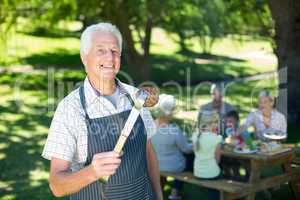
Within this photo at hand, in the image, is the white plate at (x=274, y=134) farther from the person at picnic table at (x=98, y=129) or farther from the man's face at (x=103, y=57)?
the man's face at (x=103, y=57)

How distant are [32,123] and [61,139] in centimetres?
890

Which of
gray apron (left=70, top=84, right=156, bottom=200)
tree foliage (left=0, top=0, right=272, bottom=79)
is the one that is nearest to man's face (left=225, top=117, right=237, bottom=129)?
gray apron (left=70, top=84, right=156, bottom=200)

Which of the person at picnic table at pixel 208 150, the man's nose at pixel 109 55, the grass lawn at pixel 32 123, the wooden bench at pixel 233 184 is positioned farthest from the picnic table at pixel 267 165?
the man's nose at pixel 109 55

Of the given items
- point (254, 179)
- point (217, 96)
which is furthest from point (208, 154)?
point (217, 96)

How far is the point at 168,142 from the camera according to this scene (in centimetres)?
590

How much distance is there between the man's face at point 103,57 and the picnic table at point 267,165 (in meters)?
3.24

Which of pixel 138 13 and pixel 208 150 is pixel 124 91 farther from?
pixel 138 13

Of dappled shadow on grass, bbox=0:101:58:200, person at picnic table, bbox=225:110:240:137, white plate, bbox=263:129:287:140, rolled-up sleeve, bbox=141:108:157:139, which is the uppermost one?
rolled-up sleeve, bbox=141:108:157:139

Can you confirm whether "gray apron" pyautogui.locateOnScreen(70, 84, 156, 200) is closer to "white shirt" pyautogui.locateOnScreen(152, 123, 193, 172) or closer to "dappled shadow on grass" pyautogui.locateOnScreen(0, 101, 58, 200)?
"white shirt" pyautogui.locateOnScreen(152, 123, 193, 172)

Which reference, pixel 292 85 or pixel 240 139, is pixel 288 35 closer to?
pixel 292 85

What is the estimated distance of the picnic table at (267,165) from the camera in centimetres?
542

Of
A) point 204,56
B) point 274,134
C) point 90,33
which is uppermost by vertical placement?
point 204,56

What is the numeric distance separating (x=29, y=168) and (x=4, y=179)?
25.2 inches

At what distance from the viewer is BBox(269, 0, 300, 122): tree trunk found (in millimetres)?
9298
